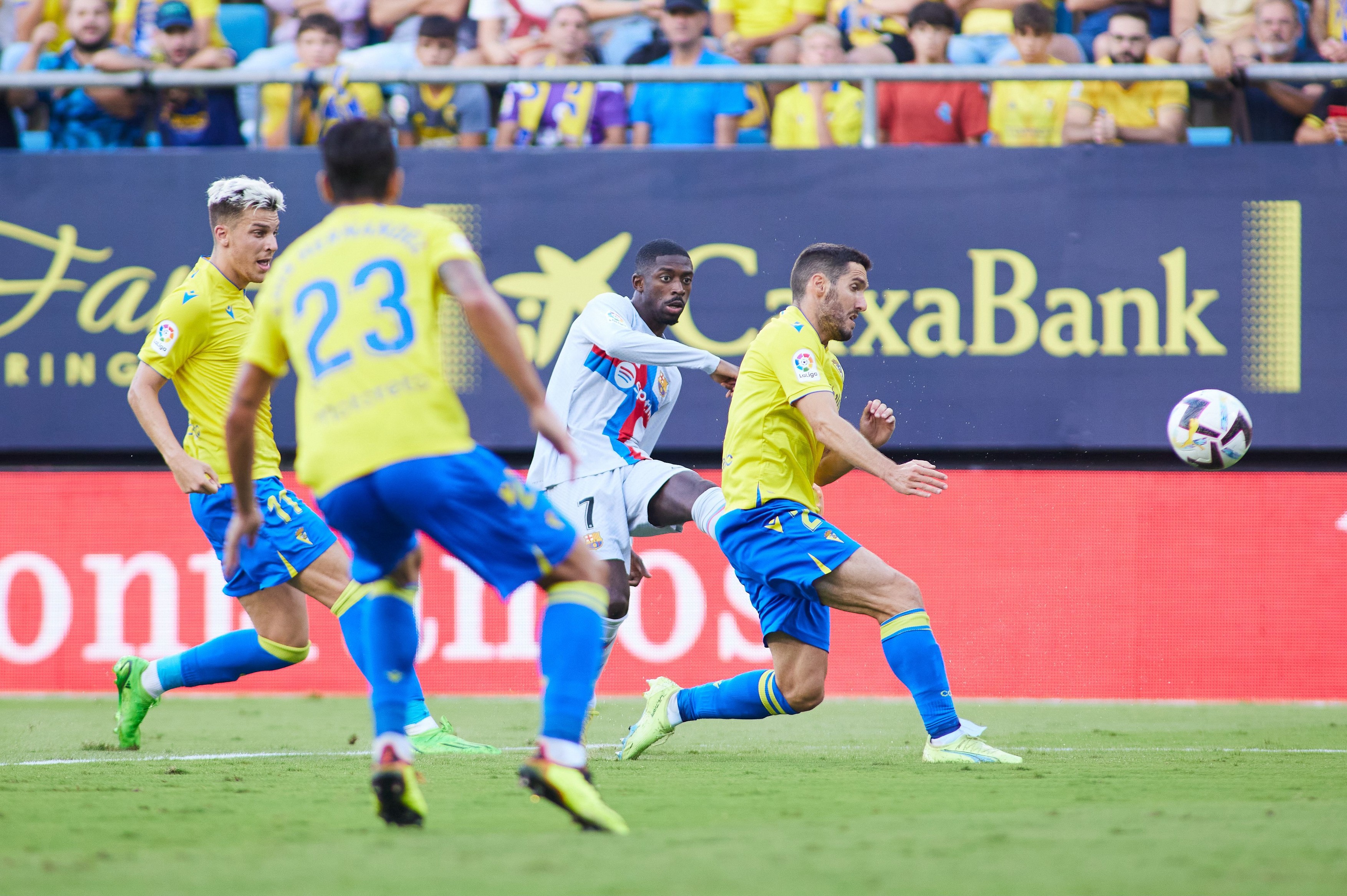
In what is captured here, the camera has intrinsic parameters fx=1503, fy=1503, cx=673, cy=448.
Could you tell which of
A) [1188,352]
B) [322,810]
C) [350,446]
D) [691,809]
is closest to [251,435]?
[350,446]

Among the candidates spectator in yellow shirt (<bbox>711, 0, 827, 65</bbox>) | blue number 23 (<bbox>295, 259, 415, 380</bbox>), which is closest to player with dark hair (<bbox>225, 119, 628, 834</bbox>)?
blue number 23 (<bbox>295, 259, 415, 380</bbox>)

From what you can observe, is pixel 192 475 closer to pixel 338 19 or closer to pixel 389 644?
pixel 389 644

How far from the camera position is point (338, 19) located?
11414 millimetres

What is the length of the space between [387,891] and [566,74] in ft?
25.3

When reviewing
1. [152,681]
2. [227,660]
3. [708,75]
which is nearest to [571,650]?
[227,660]

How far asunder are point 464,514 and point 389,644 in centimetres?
61

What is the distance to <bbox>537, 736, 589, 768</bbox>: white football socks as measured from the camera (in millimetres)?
3889

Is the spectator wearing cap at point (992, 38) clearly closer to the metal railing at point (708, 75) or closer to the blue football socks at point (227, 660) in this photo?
the metal railing at point (708, 75)

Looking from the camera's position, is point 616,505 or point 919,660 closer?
point 919,660

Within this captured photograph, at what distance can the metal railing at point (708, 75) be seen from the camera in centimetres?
993

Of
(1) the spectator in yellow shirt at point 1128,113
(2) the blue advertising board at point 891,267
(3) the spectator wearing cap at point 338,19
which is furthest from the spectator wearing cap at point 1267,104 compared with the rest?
(3) the spectator wearing cap at point 338,19

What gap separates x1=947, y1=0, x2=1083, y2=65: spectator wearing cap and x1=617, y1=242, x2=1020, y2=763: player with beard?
525 centimetres

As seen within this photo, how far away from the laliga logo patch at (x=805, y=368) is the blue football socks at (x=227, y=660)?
243 cm

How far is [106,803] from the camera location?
4.74 metres
